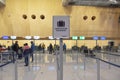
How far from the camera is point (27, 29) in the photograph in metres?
42.6

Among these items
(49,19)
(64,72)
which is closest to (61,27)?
(64,72)

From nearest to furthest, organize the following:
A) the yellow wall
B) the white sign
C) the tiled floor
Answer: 1. the white sign
2. the tiled floor
3. the yellow wall

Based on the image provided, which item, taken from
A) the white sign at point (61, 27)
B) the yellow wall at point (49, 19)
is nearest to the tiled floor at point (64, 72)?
the white sign at point (61, 27)

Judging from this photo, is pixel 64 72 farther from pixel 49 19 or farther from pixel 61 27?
pixel 49 19

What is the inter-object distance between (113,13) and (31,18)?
13.5m

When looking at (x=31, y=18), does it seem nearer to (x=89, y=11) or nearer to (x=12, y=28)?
(x=12, y=28)

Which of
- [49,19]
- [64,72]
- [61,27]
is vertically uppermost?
[49,19]

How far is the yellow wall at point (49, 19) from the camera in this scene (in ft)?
138

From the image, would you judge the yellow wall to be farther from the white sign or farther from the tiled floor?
the white sign

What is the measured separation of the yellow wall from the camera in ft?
138

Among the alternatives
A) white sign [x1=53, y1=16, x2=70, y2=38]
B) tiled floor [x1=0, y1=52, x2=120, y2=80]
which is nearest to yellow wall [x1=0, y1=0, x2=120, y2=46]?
tiled floor [x1=0, y1=52, x2=120, y2=80]

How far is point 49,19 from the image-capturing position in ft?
142

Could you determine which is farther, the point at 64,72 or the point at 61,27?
the point at 64,72

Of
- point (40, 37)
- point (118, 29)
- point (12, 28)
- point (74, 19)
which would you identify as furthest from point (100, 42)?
point (12, 28)
